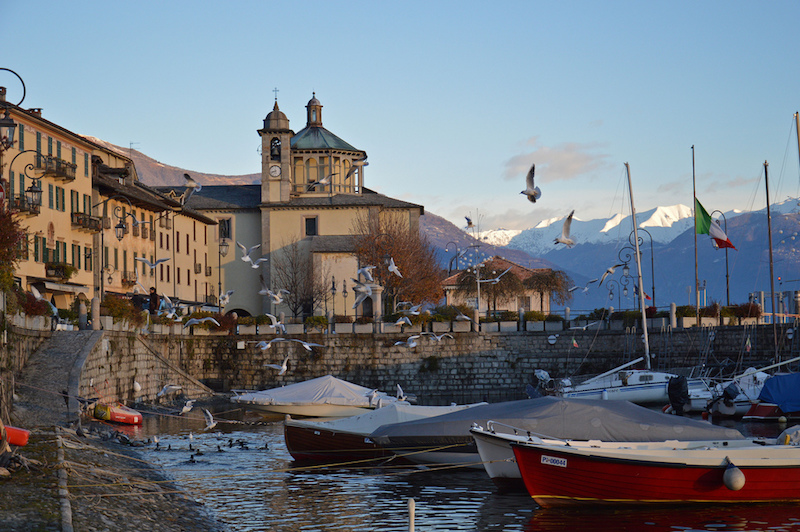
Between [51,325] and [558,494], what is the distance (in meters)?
23.8

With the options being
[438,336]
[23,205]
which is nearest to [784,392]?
[438,336]

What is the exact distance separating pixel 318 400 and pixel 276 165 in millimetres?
50882

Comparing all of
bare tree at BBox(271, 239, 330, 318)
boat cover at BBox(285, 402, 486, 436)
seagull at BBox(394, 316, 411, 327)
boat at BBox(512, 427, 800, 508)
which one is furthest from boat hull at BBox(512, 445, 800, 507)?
bare tree at BBox(271, 239, 330, 318)

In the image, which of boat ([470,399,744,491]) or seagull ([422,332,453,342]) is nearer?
boat ([470,399,744,491])

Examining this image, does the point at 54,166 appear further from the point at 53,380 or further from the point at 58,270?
the point at 53,380

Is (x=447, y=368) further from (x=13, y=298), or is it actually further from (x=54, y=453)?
(x=54, y=453)

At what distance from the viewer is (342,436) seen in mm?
27406

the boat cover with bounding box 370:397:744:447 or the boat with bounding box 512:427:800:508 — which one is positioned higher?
the boat cover with bounding box 370:397:744:447

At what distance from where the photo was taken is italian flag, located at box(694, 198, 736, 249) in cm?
4800

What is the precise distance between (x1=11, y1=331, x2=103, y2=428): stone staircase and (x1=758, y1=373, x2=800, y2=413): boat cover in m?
26.3

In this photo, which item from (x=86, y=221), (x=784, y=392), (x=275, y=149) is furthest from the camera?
(x=275, y=149)

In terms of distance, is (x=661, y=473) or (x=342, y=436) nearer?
(x=661, y=473)

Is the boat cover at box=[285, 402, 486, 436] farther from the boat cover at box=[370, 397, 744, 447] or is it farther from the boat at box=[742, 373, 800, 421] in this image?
the boat at box=[742, 373, 800, 421]

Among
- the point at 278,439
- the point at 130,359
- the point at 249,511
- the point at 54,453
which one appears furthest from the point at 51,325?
the point at 249,511
